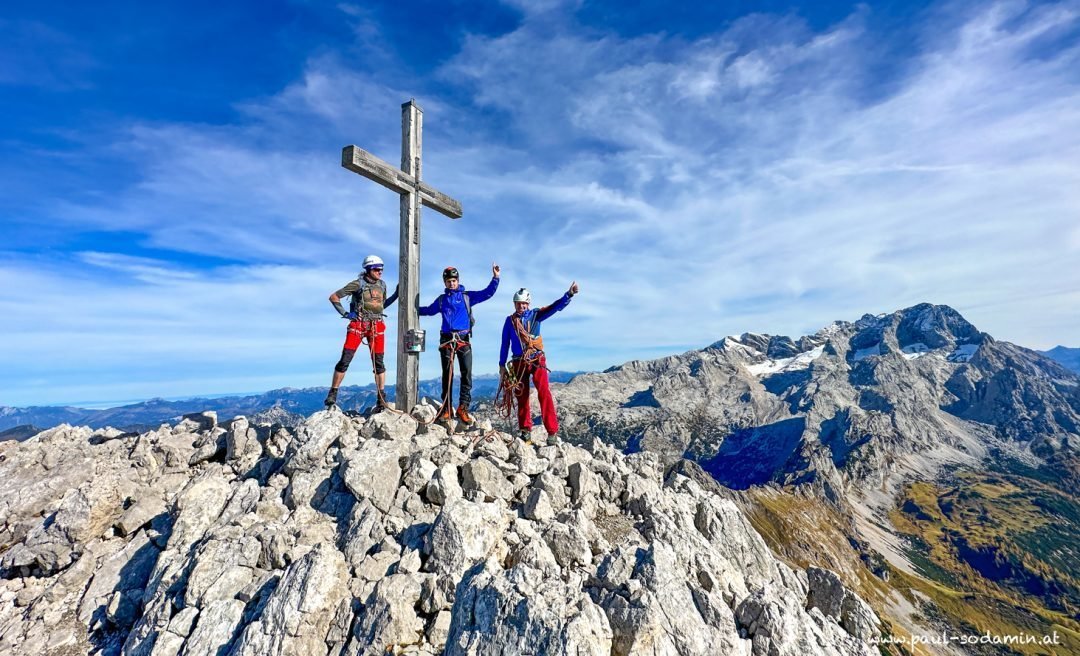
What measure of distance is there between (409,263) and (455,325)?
9.20ft

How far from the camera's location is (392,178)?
16969mm

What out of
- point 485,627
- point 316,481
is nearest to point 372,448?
point 316,481

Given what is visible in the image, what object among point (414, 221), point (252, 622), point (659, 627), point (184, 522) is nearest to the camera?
point (659, 627)

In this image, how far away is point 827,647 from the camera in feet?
31.3

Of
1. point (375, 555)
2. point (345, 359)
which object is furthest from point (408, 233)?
point (375, 555)

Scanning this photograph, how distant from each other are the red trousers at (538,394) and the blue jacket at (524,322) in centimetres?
53

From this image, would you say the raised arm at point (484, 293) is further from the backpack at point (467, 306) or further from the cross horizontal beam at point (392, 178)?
the cross horizontal beam at point (392, 178)

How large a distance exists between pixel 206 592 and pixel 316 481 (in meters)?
3.61

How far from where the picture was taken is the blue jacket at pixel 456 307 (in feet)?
55.3

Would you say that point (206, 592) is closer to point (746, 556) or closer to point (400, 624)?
point (400, 624)

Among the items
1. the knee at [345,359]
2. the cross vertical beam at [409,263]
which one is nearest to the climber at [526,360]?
the cross vertical beam at [409,263]

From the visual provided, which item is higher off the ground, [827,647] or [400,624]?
[400,624]

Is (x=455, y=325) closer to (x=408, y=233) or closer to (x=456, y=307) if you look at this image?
(x=456, y=307)

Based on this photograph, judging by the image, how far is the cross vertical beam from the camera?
56.3 ft
